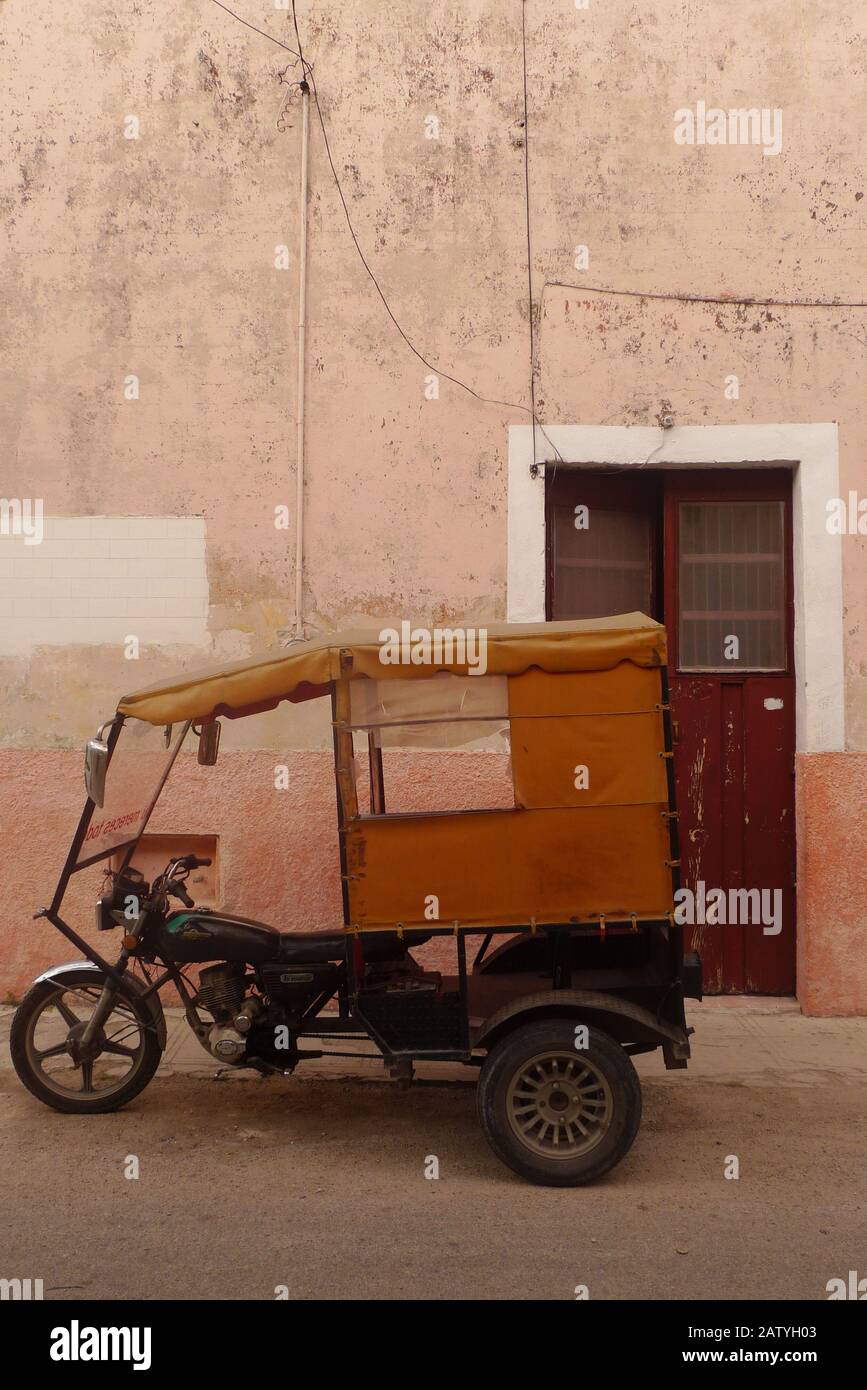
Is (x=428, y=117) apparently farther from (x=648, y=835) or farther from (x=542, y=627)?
(x=648, y=835)

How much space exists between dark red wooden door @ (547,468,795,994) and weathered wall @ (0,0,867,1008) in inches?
22.6

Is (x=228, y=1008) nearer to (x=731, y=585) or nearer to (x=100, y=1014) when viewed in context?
(x=100, y=1014)

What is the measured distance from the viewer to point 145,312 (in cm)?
786

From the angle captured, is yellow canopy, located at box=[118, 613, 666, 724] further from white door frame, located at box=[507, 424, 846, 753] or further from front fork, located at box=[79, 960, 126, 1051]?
white door frame, located at box=[507, 424, 846, 753]

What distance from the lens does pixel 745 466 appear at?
Answer: 7758 mm

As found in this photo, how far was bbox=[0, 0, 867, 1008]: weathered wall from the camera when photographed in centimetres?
771

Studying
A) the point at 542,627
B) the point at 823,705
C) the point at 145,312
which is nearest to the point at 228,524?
the point at 145,312

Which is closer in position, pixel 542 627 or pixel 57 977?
pixel 542 627

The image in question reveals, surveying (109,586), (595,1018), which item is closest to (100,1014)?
(595,1018)

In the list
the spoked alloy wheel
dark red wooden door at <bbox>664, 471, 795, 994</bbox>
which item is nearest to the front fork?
the spoked alloy wheel

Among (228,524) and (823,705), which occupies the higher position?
(228,524)

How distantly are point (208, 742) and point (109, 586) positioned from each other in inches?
92.1

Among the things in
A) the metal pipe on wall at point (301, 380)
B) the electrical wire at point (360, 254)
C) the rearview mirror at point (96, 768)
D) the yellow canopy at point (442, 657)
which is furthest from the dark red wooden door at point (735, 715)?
the rearview mirror at point (96, 768)
